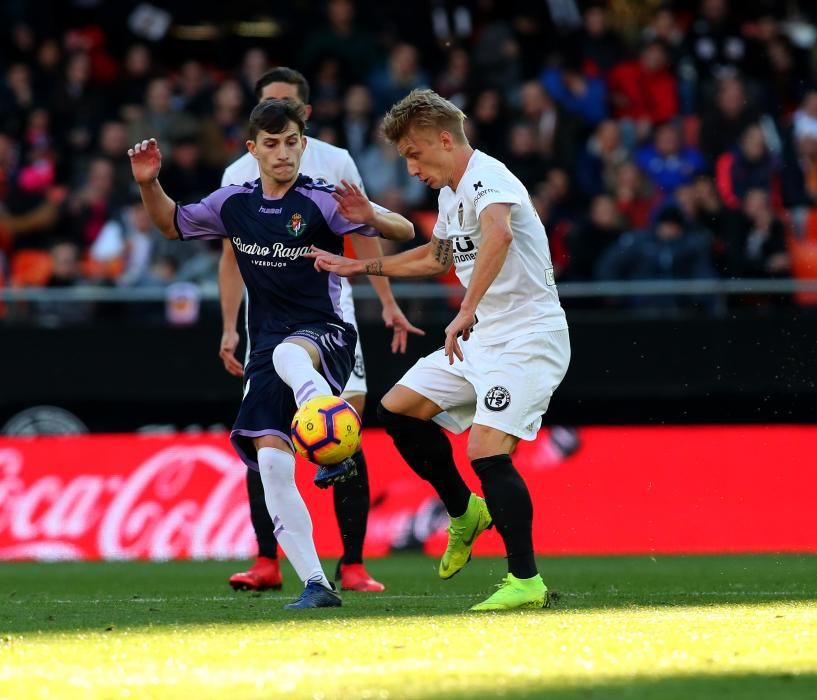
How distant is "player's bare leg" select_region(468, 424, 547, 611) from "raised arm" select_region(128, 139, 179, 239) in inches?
67.7

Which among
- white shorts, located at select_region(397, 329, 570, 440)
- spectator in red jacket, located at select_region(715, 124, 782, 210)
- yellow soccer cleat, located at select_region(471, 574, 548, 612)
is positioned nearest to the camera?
yellow soccer cleat, located at select_region(471, 574, 548, 612)

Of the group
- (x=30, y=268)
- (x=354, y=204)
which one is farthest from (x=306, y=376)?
(x=30, y=268)

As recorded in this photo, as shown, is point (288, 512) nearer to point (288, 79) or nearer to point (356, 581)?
point (356, 581)

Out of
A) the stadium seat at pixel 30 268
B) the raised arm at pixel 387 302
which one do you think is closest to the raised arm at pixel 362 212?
the raised arm at pixel 387 302

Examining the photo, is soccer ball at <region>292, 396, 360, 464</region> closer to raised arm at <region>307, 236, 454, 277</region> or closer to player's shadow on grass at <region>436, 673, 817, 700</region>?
raised arm at <region>307, 236, 454, 277</region>

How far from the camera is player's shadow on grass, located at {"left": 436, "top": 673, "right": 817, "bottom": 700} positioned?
4.17 m

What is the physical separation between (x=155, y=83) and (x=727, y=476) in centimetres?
667

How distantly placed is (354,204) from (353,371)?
56.9 inches

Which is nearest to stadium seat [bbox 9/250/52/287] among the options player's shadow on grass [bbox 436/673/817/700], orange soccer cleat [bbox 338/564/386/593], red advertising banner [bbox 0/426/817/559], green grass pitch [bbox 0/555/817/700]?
red advertising banner [bbox 0/426/817/559]

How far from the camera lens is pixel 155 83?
49.3 ft

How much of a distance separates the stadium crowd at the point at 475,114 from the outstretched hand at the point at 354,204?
6.37m

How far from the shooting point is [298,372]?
6.65m

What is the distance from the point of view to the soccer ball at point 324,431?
6.35 meters

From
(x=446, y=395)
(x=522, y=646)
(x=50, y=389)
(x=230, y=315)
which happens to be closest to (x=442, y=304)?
(x=50, y=389)
